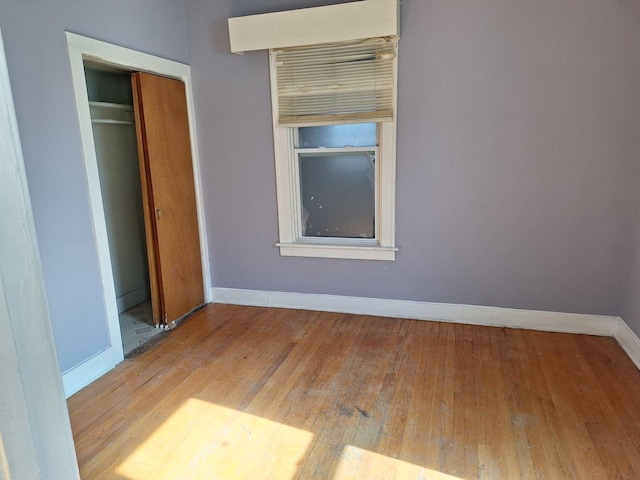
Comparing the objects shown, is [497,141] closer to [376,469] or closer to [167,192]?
[376,469]

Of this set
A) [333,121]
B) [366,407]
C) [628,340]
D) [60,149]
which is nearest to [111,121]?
[60,149]

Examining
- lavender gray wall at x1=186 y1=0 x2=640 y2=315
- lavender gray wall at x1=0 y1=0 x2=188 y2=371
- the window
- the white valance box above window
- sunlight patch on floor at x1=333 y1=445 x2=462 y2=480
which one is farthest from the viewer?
the window

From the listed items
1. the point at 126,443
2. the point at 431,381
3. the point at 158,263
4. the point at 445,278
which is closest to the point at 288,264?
the point at 158,263

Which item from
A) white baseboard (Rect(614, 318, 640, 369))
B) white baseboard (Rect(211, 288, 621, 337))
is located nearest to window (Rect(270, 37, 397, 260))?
white baseboard (Rect(211, 288, 621, 337))

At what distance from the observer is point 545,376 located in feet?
8.73

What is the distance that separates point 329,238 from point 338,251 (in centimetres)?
19

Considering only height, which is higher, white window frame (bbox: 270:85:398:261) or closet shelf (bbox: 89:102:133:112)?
closet shelf (bbox: 89:102:133:112)

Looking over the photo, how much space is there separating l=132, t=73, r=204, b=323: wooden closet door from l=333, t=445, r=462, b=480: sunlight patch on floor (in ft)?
6.98

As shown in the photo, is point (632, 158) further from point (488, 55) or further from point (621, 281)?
point (488, 55)

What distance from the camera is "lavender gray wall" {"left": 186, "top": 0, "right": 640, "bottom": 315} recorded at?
2898 mm

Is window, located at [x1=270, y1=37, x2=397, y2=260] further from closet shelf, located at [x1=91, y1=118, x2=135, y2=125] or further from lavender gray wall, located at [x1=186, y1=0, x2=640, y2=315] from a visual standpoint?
closet shelf, located at [x1=91, y1=118, x2=135, y2=125]

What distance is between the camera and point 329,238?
3785 millimetres

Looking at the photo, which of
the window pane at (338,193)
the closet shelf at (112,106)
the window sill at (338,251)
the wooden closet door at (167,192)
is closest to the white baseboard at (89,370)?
the wooden closet door at (167,192)

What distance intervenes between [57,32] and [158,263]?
1723mm
